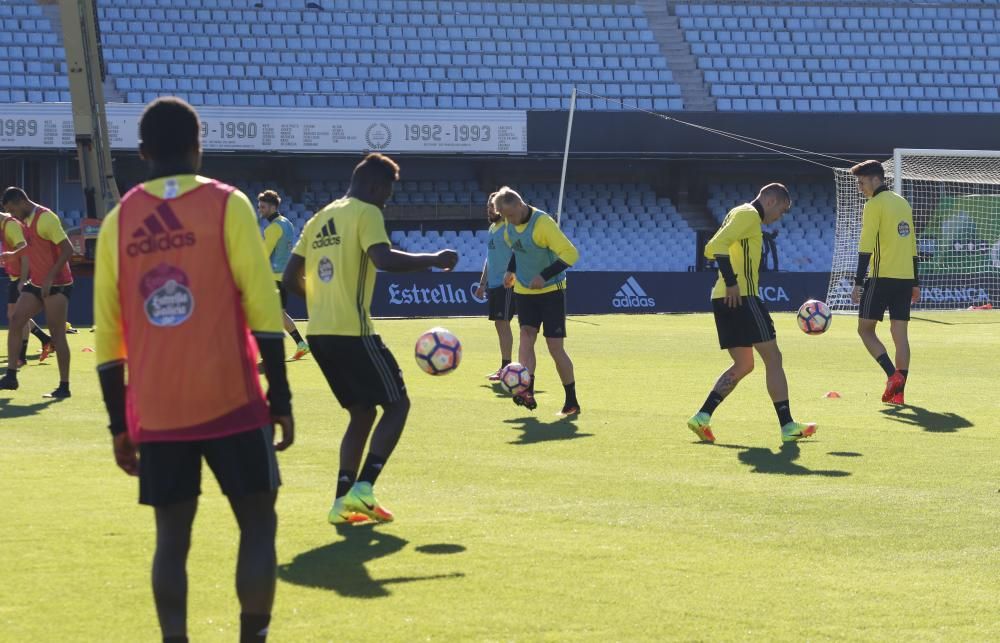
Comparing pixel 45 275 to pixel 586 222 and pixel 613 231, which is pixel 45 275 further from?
pixel 613 231

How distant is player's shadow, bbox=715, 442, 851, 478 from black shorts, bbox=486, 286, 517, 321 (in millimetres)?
6158

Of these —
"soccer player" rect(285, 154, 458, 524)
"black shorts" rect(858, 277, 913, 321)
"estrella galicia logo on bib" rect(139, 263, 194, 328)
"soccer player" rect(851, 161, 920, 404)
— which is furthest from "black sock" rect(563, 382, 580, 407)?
"estrella galicia logo on bib" rect(139, 263, 194, 328)

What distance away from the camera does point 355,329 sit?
24.7ft

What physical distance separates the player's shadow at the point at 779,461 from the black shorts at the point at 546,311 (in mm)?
2543

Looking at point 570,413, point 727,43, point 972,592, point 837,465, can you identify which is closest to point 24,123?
point 727,43

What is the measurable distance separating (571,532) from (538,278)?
5.36m

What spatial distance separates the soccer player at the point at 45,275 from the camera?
1423cm

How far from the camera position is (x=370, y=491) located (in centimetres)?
752

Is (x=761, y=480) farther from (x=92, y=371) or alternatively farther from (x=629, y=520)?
(x=92, y=371)

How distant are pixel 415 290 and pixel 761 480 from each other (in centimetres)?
2410

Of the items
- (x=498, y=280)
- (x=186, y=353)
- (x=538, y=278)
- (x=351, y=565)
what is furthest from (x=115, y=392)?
(x=498, y=280)

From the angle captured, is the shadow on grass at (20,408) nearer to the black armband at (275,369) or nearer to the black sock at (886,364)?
the black sock at (886,364)

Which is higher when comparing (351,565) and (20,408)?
(351,565)

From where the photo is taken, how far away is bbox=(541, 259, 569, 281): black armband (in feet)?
40.9
